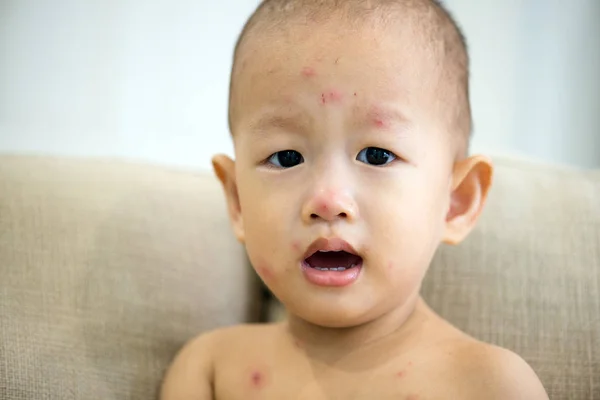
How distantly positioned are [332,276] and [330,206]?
3.2 inches

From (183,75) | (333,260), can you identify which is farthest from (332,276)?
(183,75)

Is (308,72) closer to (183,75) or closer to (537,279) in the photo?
(537,279)

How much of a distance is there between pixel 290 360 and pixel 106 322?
0.27 metres

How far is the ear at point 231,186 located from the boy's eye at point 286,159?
14cm

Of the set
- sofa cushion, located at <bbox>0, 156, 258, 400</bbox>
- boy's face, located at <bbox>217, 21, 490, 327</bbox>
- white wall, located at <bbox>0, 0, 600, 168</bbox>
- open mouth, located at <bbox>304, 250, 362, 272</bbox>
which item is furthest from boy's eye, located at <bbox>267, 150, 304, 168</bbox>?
white wall, located at <bbox>0, 0, 600, 168</bbox>

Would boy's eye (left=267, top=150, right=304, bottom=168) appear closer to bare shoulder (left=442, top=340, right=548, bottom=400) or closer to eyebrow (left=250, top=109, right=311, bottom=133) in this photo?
eyebrow (left=250, top=109, right=311, bottom=133)

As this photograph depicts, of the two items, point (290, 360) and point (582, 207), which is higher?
point (582, 207)

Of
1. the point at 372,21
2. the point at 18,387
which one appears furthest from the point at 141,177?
the point at 372,21

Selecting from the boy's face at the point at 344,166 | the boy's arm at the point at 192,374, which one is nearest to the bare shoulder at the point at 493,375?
the boy's face at the point at 344,166

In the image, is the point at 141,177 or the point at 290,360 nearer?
the point at 290,360

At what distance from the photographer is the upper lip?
732 mm

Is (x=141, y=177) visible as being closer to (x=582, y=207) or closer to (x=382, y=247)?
(x=382, y=247)

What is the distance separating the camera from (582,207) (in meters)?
1.03

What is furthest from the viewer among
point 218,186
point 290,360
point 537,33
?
point 537,33
